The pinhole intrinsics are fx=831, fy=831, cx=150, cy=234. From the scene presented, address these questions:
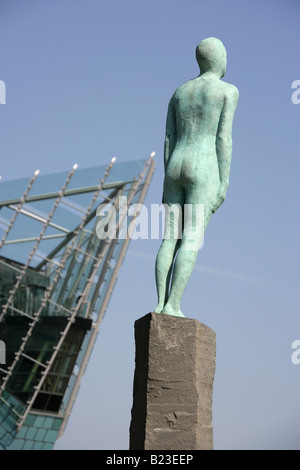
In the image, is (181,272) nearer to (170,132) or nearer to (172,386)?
(172,386)

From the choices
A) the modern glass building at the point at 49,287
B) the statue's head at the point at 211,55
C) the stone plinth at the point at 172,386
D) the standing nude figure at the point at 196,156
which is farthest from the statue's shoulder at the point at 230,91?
the modern glass building at the point at 49,287

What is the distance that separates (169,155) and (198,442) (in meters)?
3.41

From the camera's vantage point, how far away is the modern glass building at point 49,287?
2725 centimetres

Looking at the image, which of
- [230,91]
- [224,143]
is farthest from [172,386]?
[230,91]

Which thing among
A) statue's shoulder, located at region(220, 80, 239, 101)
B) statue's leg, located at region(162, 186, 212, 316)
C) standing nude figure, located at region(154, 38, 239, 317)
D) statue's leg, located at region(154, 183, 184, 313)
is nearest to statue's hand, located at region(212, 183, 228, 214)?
standing nude figure, located at region(154, 38, 239, 317)

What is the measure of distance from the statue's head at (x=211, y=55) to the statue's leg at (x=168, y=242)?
1.52 m

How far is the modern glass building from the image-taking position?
27.2 metres

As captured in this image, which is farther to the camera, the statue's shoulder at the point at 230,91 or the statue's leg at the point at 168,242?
the statue's shoulder at the point at 230,91

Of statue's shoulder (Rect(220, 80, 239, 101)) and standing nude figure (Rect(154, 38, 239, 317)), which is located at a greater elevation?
statue's shoulder (Rect(220, 80, 239, 101))

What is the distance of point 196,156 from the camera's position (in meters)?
9.47

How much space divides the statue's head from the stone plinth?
309 centimetres

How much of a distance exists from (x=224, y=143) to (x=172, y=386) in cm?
285

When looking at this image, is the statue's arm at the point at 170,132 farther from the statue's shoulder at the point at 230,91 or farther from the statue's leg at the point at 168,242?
the statue's shoulder at the point at 230,91

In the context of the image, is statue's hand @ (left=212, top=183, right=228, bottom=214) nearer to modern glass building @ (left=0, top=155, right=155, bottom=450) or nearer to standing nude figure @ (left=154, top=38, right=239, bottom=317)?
standing nude figure @ (left=154, top=38, right=239, bottom=317)
